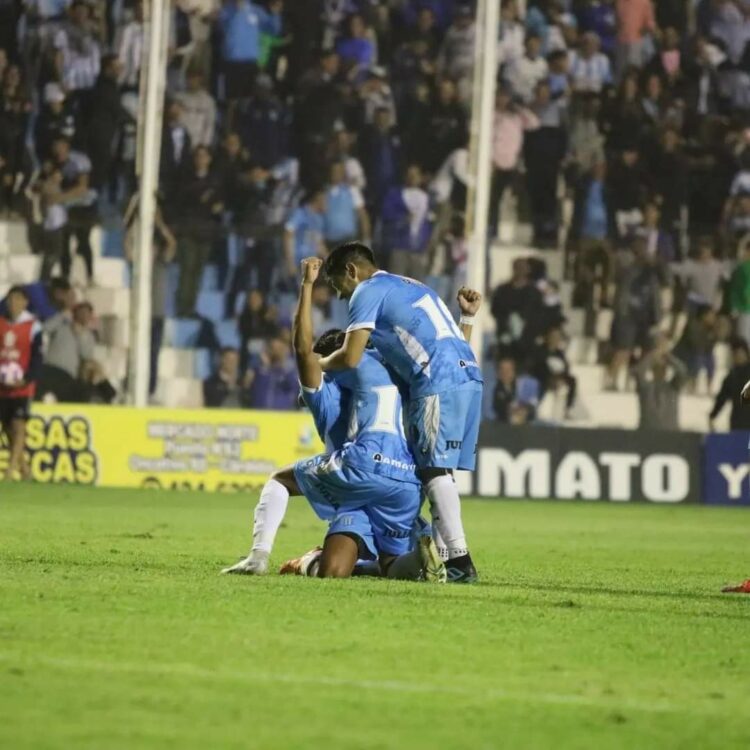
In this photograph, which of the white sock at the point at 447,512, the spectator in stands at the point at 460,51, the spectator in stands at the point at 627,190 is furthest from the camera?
the spectator in stands at the point at 460,51

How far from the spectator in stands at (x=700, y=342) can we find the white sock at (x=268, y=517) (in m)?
14.4

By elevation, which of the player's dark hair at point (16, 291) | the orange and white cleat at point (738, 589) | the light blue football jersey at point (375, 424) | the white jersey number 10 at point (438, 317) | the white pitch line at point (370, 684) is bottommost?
the orange and white cleat at point (738, 589)

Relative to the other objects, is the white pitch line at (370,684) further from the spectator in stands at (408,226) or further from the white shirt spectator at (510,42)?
the white shirt spectator at (510,42)

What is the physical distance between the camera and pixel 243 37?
24.1 m

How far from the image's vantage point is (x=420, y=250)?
75.5 feet

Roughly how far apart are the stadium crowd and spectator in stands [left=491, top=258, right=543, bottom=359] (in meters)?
0.03

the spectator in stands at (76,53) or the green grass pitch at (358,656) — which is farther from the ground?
the spectator in stands at (76,53)

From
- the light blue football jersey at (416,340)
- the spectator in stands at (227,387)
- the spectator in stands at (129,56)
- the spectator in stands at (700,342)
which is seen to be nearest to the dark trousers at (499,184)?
the spectator in stands at (700,342)

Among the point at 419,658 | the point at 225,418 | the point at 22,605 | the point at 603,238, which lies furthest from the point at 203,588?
the point at 603,238

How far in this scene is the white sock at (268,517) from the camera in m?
9.50

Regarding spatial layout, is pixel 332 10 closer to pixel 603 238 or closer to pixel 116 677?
pixel 603 238

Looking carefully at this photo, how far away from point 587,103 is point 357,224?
13.3 ft

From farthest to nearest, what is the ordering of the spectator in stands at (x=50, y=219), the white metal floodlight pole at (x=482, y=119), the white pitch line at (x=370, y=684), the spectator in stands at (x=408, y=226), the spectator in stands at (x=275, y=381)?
the spectator in stands at (x=408, y=226), the spectator in stands at (x=50, y=219), the spectator in stands at (x=275, y=381), the white metal floodlight pole at (x=482, y=119), the white pitch line at (x=370, y=684)

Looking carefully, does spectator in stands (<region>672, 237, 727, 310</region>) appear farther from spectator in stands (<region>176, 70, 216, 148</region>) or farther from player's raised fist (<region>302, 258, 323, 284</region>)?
player's raised fist (<region>302, 258, 323, 284</region>)
